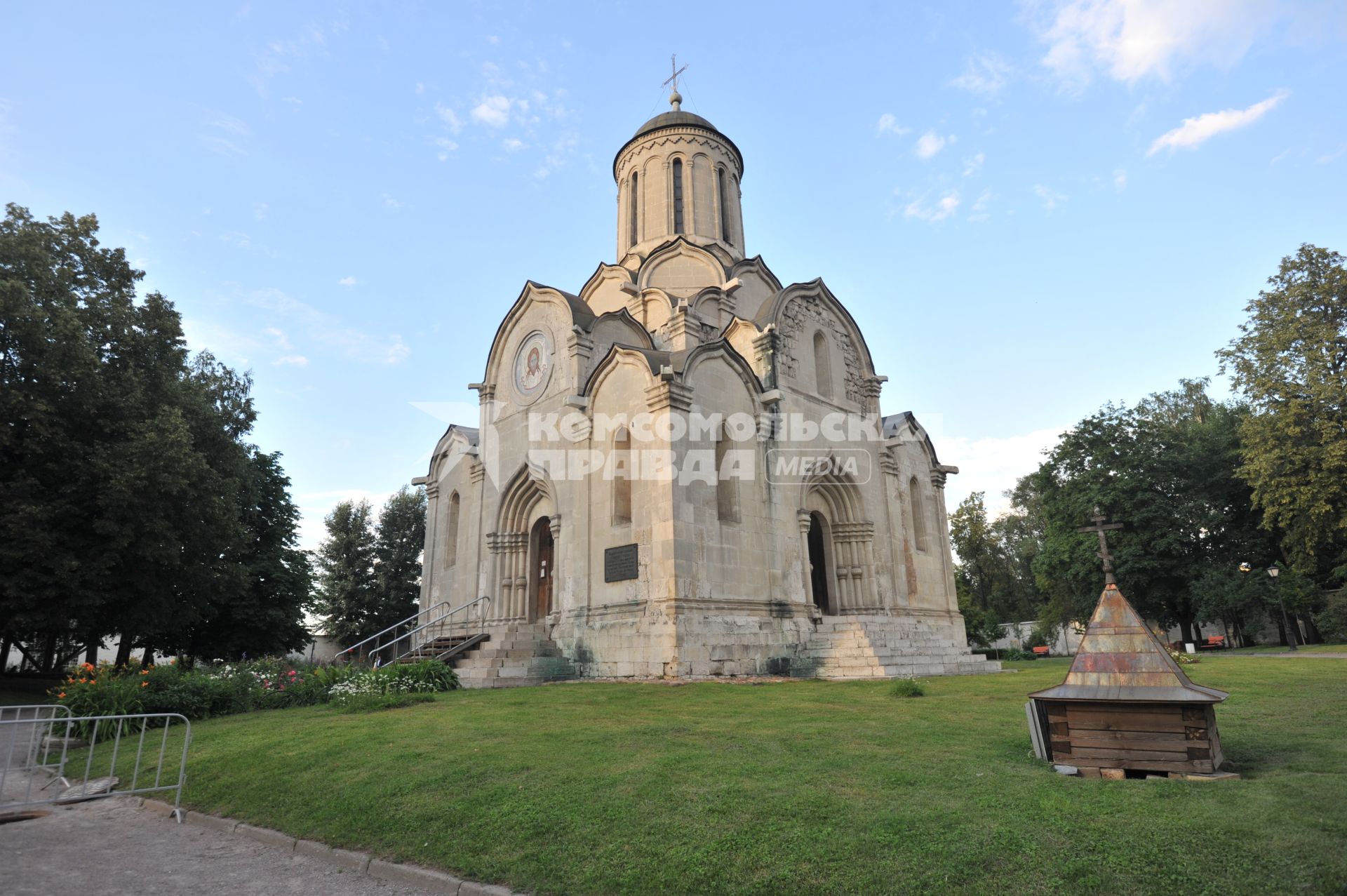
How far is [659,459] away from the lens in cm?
1516

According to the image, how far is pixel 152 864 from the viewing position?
5305mm

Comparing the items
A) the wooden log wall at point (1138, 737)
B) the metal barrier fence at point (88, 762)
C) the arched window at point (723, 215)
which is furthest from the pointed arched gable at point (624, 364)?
the wooden log wall at point (1138, 737)

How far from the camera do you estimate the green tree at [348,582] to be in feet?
115

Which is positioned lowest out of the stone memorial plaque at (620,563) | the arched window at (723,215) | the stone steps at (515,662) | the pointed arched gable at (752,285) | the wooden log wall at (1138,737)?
the wooden log wall at (1138,737)

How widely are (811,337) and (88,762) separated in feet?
56.2

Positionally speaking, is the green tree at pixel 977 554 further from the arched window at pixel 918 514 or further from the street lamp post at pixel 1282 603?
the arched window at pixel 918 514

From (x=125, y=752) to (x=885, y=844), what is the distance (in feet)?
31.3

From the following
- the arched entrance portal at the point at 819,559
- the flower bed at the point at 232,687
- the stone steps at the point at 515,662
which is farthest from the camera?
the arched entrance portal at the point at 819,559

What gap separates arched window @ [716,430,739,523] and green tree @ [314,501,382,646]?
24907 millimetres

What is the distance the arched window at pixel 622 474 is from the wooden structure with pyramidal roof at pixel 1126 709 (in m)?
10.9

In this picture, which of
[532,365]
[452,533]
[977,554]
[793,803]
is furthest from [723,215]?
[977,554]

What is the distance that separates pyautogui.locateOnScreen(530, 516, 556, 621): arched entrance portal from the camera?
18.4m

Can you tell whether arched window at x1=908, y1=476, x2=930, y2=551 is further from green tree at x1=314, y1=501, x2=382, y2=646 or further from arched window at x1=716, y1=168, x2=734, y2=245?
green tree at x1=314, y1=501, x2=382, y2=646

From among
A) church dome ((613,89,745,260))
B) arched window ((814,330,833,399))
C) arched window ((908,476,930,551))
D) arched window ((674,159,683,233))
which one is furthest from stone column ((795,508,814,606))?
arched window ((674,159,683,233))
